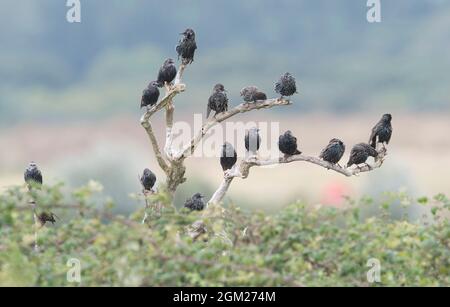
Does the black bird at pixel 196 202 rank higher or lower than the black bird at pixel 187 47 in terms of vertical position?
lower

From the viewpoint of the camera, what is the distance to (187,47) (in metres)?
9.00

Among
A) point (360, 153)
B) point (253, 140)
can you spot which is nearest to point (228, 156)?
point (253, 140)

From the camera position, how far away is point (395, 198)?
244 inches

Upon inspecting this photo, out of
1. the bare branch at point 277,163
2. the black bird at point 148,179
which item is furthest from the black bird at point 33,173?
the bare branch at point 277,163

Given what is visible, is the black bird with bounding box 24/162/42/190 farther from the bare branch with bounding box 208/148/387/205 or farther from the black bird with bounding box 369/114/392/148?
the black bird with bounding box 369/114/392/148

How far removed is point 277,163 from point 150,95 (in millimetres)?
1400

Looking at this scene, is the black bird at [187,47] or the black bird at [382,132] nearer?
the black bird at [382,132]

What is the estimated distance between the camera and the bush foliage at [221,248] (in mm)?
5387

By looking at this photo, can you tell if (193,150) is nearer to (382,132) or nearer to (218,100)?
(218,100)

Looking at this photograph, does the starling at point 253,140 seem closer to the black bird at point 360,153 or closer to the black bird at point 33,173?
the black bird at point 360,153

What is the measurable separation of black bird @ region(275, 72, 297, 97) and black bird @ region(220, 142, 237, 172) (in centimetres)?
72

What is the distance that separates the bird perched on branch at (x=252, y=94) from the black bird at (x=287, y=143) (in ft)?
1.60
